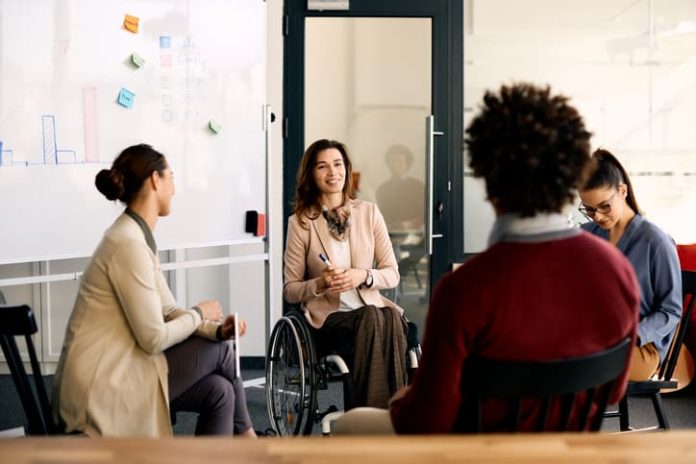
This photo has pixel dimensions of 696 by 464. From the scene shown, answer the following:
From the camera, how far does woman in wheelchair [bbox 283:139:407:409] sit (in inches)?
136

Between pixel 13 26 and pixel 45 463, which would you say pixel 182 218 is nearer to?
pixel 13 26

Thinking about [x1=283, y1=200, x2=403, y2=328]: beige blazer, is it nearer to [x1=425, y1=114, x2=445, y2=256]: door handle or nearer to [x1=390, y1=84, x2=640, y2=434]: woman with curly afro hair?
[x1=425, y1=114, x2=445, y2=256]: door handle

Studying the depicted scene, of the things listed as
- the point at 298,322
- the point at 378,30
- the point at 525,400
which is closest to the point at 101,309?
the point at 298,322

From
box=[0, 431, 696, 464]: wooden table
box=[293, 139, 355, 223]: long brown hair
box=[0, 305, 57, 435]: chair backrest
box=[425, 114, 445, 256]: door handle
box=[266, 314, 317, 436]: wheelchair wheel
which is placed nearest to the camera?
box=[0, 431, 696, 464]: wooden table

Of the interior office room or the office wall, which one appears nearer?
the interior office room

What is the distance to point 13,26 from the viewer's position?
3.58 m

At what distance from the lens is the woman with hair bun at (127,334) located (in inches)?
102

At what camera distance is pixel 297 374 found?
3.70 m

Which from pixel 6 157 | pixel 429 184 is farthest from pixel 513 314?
pixel 429 184

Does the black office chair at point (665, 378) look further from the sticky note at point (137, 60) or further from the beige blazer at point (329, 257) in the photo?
the sticky note at point (137, 60)

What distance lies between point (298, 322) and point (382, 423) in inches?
56.2

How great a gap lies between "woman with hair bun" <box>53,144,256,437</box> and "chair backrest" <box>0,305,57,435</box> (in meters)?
0.11

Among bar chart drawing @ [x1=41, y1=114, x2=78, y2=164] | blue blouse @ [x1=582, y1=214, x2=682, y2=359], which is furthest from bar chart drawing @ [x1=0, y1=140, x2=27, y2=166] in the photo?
blue blouse @ [x1=582, y1=214, x2=682, y2=359]

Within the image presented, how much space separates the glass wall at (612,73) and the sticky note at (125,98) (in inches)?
78.1
